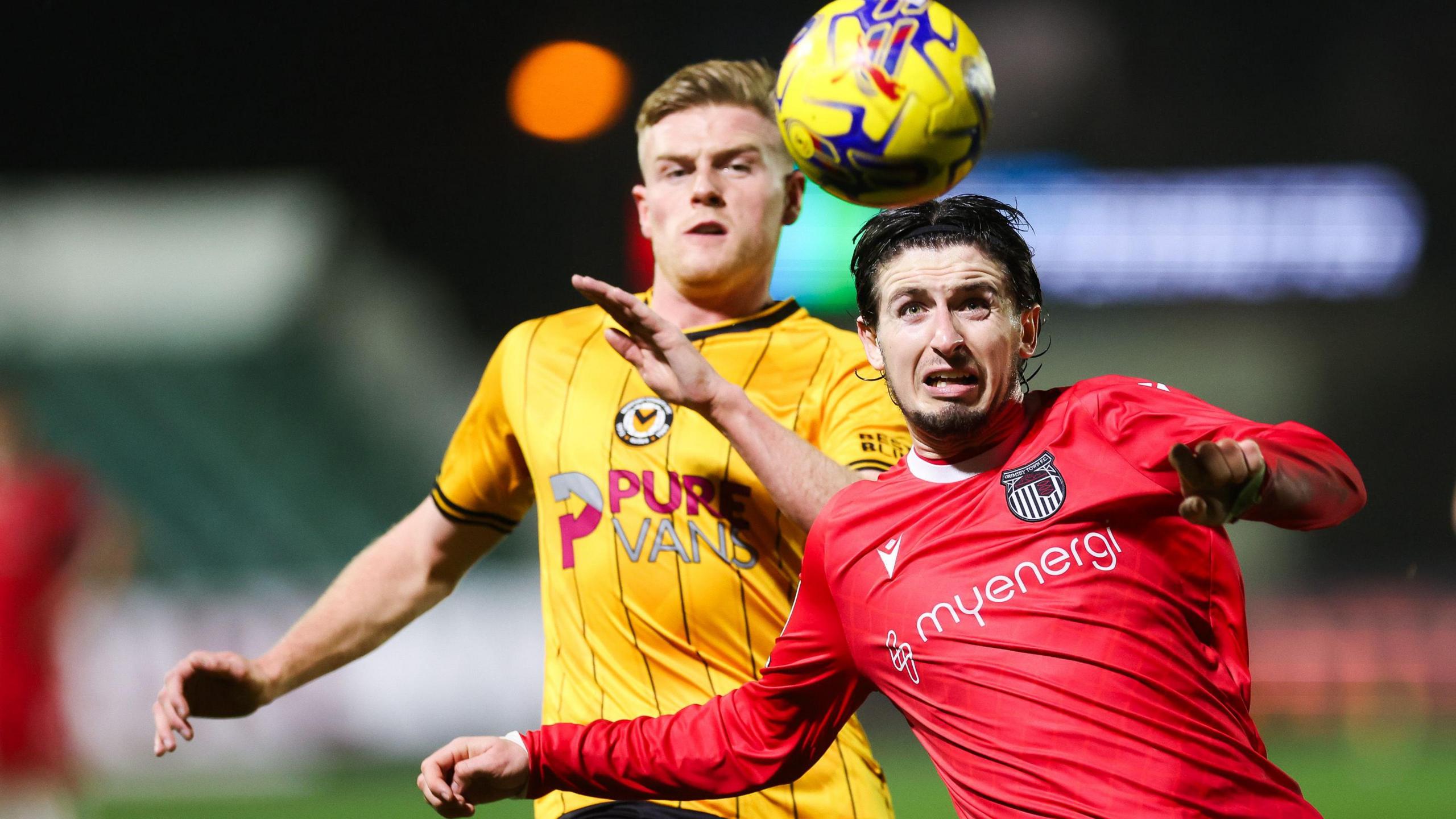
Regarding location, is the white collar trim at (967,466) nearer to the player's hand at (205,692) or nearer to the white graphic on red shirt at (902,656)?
the white graphic on red shirt at (902,656)

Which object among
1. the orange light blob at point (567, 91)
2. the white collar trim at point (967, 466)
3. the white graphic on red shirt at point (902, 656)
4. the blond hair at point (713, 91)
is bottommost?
the white graphic on red shirt at point (902, 656)

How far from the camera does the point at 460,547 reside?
375cm

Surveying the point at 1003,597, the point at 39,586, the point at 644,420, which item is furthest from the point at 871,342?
the point at 39,586

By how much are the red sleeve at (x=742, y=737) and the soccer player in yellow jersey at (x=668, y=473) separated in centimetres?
24

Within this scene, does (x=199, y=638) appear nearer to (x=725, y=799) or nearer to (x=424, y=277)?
(x=424, y=277)

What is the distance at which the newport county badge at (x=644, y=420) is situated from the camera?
334 centimetres

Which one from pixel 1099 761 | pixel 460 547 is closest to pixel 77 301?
pixel 460 547

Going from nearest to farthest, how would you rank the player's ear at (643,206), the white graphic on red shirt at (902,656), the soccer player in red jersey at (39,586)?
the white graphic on red shirt at (902,656) < the player's ear at (643,206) < the soccer player in red jersey at (39,586)

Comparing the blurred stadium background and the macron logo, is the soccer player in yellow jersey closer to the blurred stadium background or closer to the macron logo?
the macron logo

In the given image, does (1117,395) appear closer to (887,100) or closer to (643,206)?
(887,100)

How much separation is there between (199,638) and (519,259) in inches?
193

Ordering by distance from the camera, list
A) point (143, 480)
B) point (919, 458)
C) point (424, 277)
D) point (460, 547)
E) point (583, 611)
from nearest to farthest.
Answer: point (919, 458) → point (583, 611) → point (460, 547) → point (143, 480) → point (424, 277)

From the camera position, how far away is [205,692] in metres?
3.25

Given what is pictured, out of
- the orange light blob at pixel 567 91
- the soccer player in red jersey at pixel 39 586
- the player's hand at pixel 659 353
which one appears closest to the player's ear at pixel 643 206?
the player's hand at pixel 659 353
